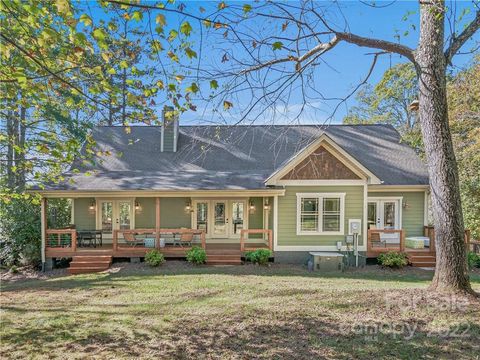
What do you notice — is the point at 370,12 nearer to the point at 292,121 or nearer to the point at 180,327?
the point at 292,121

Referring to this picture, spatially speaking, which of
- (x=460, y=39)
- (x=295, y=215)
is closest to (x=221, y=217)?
(x=295, y=215)

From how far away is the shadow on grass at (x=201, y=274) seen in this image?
8219mm

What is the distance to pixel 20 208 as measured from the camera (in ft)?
39.5

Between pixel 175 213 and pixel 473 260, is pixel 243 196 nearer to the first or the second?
pixel 175 213

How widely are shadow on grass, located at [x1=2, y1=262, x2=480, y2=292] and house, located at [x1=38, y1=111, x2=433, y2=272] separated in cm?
88

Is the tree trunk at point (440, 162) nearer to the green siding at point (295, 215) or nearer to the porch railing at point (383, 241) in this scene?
the green siding at point (295, 215)

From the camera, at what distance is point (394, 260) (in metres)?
10.3

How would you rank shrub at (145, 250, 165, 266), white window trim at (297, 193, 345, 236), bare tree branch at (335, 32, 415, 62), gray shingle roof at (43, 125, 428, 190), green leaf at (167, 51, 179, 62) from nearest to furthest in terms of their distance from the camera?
green leaf at (167, 51, 179, 62), bare tree branch at (335, 32, 415, 62), shrub at (145, 250, 165, 266), white window trim at (297, 193, 345, 236), gray shingle roof at (43, 125, 428, 190)

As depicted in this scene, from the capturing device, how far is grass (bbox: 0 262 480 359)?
12.6 feet

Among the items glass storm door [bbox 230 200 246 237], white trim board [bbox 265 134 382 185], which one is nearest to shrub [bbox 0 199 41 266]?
glass storm door [bbox 230 200 246 237]

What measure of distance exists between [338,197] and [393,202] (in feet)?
11.2

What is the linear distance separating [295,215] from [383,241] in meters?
3.78

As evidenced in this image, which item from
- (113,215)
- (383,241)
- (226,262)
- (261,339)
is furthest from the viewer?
(113,215)

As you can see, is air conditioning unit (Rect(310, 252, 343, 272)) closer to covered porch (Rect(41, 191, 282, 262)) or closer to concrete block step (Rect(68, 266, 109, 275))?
covered porch (Rect(41, 191, 282, 262))
